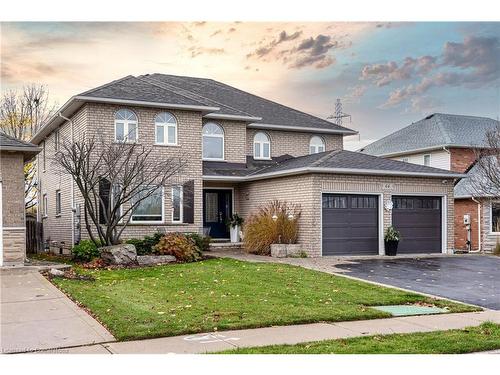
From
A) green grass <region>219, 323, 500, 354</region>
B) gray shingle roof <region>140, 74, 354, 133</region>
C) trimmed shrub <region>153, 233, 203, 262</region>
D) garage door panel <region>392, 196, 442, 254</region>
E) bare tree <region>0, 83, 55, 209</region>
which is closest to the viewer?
green grass <region>219, 323, 500, 354</region>

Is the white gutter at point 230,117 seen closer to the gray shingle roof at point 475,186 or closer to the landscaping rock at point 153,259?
the landscaping rock at point 153,259

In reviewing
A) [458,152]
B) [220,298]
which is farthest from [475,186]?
[220,298]

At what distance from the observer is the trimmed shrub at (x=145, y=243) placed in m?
18.6

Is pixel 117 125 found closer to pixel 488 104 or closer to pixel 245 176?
pixel 245 176

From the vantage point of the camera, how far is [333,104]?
30500 millimetres

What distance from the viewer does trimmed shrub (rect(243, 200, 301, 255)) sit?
20125 millimetres

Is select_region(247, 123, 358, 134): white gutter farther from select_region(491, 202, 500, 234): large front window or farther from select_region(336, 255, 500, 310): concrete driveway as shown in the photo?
select_region(336, 255, 500, 310): concrete driveway

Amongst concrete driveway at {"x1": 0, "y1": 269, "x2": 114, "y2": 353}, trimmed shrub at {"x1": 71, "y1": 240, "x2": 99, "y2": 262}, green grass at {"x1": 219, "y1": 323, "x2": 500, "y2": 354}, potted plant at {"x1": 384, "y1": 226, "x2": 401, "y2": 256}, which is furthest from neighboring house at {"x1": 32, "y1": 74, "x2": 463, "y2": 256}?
green grass at {"x1": 219, "y1": 323, "x2": 500, "y2": 354}

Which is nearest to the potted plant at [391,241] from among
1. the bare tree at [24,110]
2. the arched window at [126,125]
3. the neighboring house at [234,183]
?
the neighboring house at [234,183]

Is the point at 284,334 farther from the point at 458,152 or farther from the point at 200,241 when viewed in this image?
the point at 458,152

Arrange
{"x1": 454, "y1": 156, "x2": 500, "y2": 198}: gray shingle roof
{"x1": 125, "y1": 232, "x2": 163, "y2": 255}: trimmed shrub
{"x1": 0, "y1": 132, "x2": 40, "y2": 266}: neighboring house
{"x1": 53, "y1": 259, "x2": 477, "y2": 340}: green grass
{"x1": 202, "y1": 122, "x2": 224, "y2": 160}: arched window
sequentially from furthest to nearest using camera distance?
{"x1": 454, "y1": 156, "x2": 500, "y2": 198}: gray shingle roof
{"x1": 202, "y1": 122, "x2": 224, "y2": 160}: arched window
{"x1": 125, "y1": 232, "x2": 163, "y2": 255}: trimmed shrub
{"x1": 0, "y1": 132, "x2": 40, "y2": 266}: neighboring house
{"x1": 53, "y1": 259, "x2": 477, "y2": 340}: green grass

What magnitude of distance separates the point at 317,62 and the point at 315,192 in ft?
17.0

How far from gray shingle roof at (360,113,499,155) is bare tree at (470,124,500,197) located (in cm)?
298

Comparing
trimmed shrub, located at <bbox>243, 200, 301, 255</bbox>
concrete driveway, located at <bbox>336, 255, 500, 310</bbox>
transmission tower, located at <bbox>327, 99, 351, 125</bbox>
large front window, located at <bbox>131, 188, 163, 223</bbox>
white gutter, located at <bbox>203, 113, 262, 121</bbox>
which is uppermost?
transmission tower, located at <bbox>327, 99, 351, 125</bbox>
